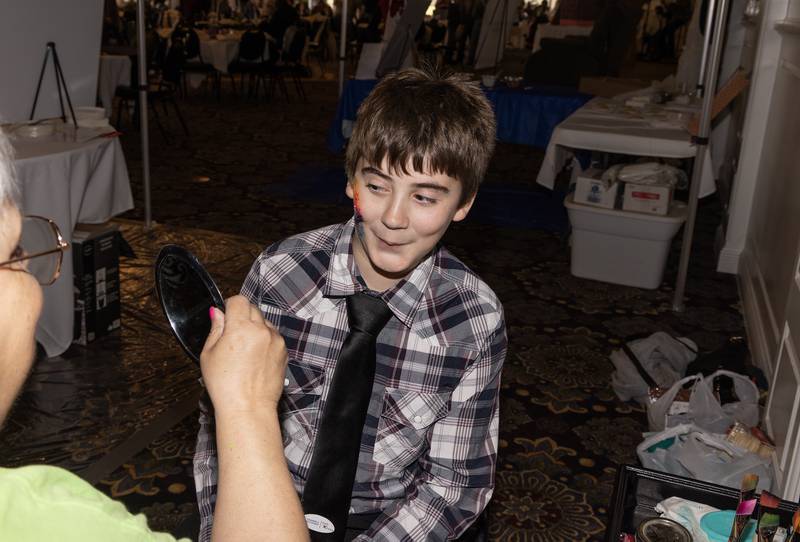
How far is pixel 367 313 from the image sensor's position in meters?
1.29

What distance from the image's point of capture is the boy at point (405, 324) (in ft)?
4.08

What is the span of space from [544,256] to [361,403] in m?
3.35

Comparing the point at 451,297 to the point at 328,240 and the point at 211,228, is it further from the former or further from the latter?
the point at 211,228

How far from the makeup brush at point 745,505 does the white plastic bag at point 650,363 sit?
1.60 meters

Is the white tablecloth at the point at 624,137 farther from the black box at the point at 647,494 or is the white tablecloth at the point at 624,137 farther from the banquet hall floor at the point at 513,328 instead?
the black box at the point at 647,494

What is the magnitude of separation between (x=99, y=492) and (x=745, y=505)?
3.24ft

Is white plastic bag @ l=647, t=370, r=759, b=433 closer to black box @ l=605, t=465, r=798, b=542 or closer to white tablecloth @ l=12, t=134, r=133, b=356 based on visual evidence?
black box @ l=605, t=465, r=798, b=542

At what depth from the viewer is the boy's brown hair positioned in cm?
123

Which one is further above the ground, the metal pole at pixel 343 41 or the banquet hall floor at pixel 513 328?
the metal pole at pixel 343 41

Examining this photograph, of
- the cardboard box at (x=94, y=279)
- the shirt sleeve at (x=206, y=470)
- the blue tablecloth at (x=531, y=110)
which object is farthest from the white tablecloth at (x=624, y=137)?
the shirt sleeve at (x=206, y=470)

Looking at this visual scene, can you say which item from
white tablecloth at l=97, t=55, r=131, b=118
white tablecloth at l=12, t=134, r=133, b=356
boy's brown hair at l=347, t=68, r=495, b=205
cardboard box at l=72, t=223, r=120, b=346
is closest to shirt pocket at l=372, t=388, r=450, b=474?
boy's brown hair at l=347, t=68, r=495, b=205

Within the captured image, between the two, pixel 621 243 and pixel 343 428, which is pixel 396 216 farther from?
pixel 621 243

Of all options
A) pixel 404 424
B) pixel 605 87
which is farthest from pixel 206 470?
pixel 605 87

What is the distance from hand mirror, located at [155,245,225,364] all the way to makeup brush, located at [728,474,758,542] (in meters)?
0.86
